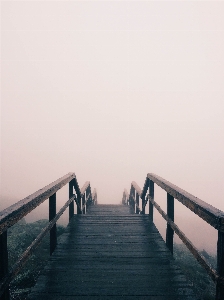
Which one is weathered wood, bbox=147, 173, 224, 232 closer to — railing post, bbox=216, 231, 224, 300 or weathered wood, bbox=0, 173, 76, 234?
railing post, bbox=216, 231, 224, 300

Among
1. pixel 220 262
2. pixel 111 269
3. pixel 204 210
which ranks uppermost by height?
pixel 204 210

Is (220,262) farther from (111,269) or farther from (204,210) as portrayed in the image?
(111,269)

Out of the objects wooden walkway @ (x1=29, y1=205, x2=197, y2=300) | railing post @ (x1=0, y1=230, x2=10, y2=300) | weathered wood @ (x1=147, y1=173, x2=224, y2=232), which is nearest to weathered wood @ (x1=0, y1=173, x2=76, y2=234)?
railing post @ (x1=0, y1=230, x2=10, y2=300)

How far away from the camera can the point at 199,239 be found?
32.5 metres

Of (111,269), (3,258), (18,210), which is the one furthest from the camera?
(111,269)

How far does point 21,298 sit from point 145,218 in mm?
3027

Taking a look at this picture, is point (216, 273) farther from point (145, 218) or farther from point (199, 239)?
point (199, 239)

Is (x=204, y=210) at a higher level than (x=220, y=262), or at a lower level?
higher

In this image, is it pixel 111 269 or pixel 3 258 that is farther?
pixel 111 269

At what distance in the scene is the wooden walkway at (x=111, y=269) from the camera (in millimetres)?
2812

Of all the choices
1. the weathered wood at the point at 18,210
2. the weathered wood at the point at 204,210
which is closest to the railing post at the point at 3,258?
the weathered wood at the point at 18,210

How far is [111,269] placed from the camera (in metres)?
3.37

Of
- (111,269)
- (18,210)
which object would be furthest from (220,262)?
(18,210)

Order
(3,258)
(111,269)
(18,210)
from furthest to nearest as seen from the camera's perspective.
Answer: (111,269), (18,210), (3,258)
